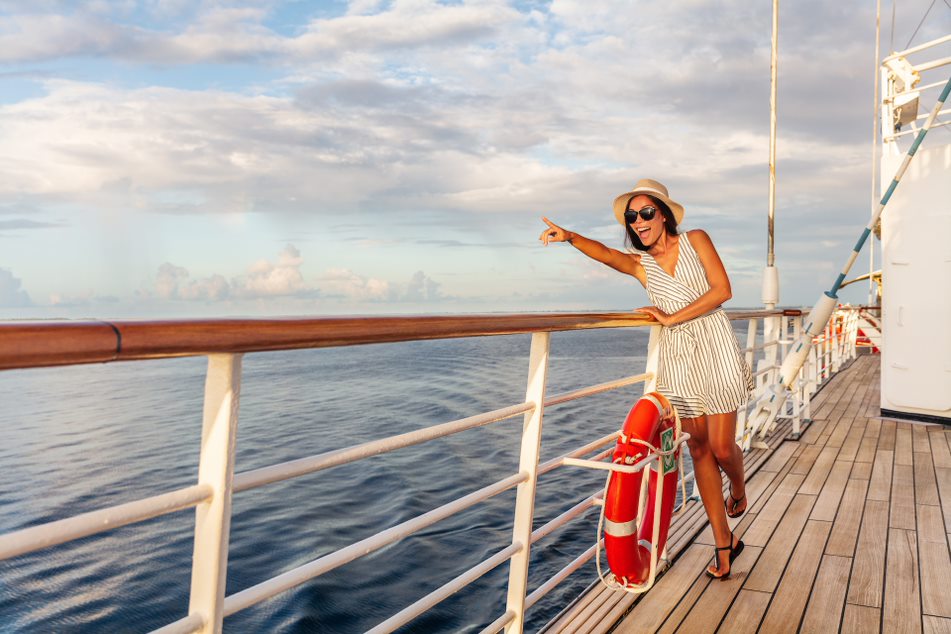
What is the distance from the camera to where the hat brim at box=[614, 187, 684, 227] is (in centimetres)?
206

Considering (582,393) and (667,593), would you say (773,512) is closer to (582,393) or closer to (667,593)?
(667,593)

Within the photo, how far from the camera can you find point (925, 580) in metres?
2.19

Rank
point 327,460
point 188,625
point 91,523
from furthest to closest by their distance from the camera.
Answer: point 327,460 < point 188,625 < point 91,523

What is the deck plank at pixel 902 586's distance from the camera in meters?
1.90

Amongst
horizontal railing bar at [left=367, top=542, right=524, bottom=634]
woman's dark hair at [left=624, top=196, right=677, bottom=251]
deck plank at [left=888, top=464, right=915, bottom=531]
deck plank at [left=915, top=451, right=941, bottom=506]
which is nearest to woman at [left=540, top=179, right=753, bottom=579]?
woman's dark hair at [left=624, top=196, right=677, bottom=251]

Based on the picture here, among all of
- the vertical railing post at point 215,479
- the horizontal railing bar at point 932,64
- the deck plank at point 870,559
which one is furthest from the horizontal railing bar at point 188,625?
the horizontal railing bar at point 932,64

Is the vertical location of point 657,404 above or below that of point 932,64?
below

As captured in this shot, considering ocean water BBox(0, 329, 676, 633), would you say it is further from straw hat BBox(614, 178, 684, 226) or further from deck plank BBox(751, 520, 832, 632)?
straw hat BBox(614, 178, 684, 226)

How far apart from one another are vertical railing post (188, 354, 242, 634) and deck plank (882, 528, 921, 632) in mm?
1862

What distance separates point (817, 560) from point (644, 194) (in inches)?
56.3

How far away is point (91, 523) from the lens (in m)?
0.64

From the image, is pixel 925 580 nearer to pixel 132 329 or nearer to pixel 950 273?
pixel 132 329

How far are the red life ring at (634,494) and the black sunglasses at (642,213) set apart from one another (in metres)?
0.56

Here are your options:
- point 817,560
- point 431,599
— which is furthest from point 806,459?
point 431,599
